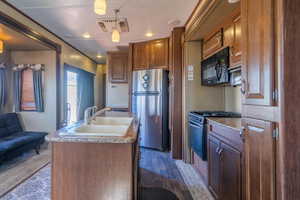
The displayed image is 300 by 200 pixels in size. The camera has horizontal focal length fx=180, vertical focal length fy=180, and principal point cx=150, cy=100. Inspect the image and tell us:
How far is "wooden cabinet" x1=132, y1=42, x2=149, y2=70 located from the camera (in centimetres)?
416

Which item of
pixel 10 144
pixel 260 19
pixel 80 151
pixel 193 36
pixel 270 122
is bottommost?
pixel 10 144

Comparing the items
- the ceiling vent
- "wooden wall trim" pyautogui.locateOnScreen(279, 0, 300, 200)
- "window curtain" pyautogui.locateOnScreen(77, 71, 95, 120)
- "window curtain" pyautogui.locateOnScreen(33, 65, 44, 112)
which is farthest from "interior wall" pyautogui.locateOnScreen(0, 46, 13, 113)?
"wooden wall trim" pyautogui.locateOnScreen(279, 0, 300, 200)

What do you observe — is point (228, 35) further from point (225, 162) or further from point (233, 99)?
point (225, 162)

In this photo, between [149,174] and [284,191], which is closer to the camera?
[284,191]

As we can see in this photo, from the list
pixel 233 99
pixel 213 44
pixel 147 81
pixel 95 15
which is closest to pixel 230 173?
pixel 233 99

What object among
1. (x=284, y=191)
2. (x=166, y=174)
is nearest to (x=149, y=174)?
(x=166, y=174)

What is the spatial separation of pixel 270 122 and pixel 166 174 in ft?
6.52

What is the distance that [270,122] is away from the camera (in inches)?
39.6

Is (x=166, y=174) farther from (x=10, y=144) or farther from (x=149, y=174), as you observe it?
(x=10, y=144)

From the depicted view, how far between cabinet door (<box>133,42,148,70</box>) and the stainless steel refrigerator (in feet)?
0.84

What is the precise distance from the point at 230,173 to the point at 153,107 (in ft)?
7.97

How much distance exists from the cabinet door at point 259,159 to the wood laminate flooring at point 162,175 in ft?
3.43

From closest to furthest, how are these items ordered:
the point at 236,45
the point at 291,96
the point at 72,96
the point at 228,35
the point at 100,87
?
the point at 291,96 → the point at 236,45 → the point at 228,35 → the point at 72,96 → the point at 100,87

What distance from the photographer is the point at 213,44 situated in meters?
2.67
